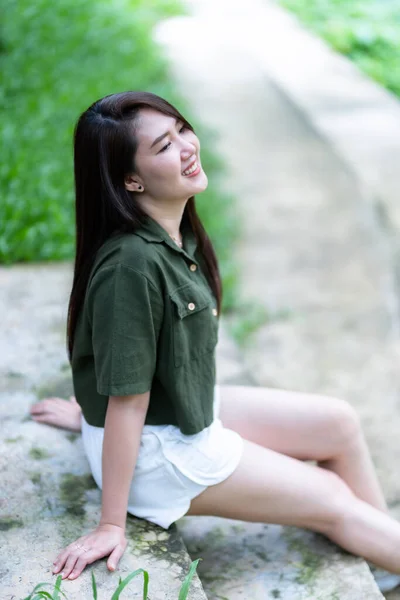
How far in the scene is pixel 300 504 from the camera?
2023 mm

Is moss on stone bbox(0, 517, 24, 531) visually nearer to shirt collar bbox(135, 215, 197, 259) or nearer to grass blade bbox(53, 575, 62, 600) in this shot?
grass blade bbox(53, 575, 62, 600)

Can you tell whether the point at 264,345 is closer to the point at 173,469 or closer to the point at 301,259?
the point at 301,259

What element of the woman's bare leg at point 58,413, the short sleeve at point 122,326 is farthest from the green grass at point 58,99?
the short sleeve at point 122,326

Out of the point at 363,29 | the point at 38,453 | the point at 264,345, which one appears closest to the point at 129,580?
the point at 38,453

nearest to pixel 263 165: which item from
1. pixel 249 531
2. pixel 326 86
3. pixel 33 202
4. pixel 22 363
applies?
pixel 326 86

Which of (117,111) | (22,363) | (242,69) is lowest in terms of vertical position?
(242,69)

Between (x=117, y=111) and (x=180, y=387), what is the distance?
2.03ft

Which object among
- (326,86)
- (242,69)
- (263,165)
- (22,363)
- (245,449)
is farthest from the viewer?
(242,69)

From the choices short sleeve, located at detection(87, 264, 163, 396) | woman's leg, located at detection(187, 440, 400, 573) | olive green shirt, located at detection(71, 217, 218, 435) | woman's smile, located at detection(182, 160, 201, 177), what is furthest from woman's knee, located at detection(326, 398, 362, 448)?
woman's smile, located at detection(182, 160, 201, 177)

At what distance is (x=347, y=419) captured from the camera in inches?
87.7

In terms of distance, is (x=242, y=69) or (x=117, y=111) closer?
(x=117, y=111)

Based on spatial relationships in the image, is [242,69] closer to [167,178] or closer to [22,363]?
[22,363]

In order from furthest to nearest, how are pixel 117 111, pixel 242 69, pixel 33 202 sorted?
pixel 242 69
pixel 33 202
pixel 117 111

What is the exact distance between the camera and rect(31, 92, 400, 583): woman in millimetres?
1782
